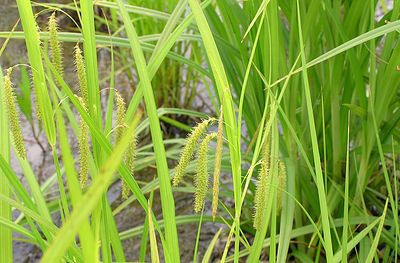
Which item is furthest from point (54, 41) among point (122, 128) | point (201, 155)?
point (201, 155)

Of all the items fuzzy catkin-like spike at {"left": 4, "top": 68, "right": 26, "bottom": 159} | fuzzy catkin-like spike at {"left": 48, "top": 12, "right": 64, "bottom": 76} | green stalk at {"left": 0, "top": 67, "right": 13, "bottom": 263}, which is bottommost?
green stalk at {"left": 0, "top": 67, "right": 13, "bottom": 263}

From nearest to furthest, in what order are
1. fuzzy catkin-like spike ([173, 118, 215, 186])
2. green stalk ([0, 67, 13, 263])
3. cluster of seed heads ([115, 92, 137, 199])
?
1. fuzzy catkin-like spike ([173, 118, 215, 186])
2. cluster of seed heads ([115, 92, 137, 199])
3. green stalk ([0, 67, 13, 263])

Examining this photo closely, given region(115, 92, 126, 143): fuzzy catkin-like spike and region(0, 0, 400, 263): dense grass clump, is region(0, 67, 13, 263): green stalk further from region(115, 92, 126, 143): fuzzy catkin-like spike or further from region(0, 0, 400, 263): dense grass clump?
region(115, 92, 126, 143): fuzzy catkin-like spike

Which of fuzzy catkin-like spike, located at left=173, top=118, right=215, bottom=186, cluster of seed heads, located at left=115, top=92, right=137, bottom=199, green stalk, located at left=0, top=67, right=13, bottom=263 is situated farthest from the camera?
green stalk, located at left=0, top=67, right=13, bottom=263

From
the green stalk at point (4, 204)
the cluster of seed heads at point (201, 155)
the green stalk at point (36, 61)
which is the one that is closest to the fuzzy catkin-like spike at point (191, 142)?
the cluster of seed heads at point (201, 155)

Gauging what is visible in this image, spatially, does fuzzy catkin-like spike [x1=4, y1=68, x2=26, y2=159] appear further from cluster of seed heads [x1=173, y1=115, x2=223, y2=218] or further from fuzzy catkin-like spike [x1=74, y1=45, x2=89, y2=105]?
cluster of seed heads [x1=173, y1=115, x2=223, y2=218]

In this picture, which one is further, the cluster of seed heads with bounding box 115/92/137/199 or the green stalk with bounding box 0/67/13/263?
the green stalk with bounding box 0/67/13/263

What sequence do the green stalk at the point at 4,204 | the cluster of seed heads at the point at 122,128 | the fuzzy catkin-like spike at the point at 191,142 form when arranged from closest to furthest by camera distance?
1. the fuzzy catkin-like spike at the point at 191,142
2. the cluster of seed heads at the point at 122,128
3. the green stalk at the point at 4,204

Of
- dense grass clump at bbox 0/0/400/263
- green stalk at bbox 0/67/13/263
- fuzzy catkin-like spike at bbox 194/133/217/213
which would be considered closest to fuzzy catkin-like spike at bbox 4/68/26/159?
dense grass clump at bbox 0/0/400/263

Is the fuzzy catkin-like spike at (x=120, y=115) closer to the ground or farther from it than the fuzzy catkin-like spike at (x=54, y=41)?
closer to the ground

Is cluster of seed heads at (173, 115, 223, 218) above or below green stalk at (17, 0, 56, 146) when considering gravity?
below

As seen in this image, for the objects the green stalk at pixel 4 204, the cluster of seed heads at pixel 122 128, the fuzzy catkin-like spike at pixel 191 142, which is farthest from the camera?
the green stalk at pixel 4 204

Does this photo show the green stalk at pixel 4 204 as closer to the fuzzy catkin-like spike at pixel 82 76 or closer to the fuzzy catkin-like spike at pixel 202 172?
the fuzzy catkin-like spike at pixel 82 76

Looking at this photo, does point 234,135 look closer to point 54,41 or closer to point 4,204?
point 54,41
